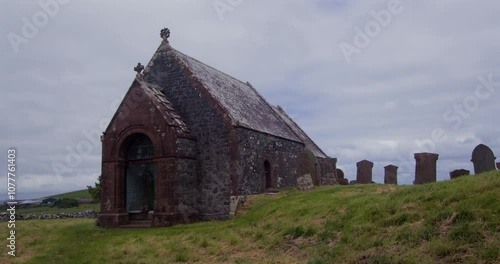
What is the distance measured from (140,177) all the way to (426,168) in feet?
46.4

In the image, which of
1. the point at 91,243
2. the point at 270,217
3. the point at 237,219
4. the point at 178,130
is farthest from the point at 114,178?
the point at 270,217

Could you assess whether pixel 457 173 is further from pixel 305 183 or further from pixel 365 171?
pixel 365 171

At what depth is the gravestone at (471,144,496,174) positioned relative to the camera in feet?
47.3

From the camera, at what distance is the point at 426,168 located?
613 inches

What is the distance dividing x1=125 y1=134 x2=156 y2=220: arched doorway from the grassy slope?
182 inches

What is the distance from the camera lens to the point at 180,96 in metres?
21.4

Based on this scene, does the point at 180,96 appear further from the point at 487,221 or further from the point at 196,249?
the point at 487,221

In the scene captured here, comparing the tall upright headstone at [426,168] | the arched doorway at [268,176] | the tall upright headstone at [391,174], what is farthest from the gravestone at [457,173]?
the arched doorway at [268,176]

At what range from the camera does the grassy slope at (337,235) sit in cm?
861

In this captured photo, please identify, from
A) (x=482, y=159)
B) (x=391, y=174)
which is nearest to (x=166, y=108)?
(x=391, y=174)

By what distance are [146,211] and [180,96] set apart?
6.03 metres

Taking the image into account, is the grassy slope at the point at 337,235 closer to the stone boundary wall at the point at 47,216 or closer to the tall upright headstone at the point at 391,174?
the tall upright headstone at the point at 391,174

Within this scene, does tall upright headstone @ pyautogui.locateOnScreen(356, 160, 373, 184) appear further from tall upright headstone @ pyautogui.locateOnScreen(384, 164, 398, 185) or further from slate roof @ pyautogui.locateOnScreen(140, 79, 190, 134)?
slate roof @ pyautogui.locateOnScreen(140, 79, 190, 134)

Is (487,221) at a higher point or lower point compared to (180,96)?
lower
